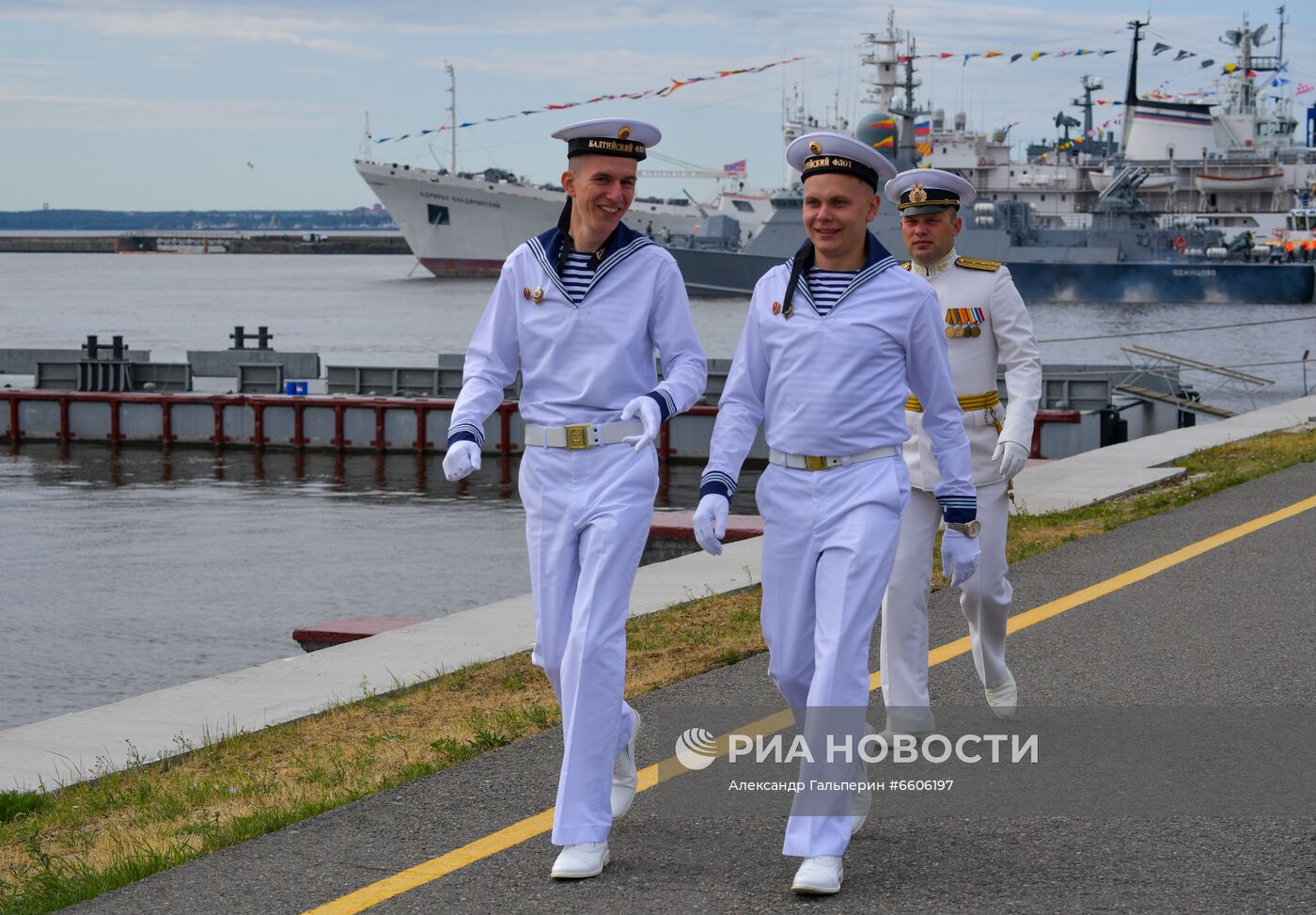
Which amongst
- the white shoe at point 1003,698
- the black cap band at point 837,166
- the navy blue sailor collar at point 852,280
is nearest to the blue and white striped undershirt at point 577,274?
the navy blue sailor collar at point 852,280

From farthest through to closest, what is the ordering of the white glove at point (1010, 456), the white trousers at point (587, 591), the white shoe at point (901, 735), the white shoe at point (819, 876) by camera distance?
the white glove at point (1010, 456) → the white shoe at point (901, 735) → the white trousers at point (587, 591) → the white shoe at point (819, 876)

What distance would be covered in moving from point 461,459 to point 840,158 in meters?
1.42

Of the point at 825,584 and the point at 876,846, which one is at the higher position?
the point at 825,584

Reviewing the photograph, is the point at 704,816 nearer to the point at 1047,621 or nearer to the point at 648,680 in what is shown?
the point at 648,680

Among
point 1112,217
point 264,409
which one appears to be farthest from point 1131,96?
point 264,409

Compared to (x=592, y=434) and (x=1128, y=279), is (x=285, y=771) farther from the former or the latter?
(x=1128, y=279)

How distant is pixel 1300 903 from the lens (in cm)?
466

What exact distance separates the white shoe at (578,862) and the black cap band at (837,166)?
2.05 meters

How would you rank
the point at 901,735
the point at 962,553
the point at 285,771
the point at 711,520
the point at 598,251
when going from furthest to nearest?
the point at 285,771
the point at 901,735
the point at 962,553
the point at 598,251
the point at 711,520

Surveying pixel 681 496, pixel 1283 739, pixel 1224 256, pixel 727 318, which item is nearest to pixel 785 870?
pixel 1283 739

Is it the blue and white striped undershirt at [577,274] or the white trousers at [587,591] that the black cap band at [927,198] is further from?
the white trousers at [587,591]

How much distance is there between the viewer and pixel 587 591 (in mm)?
5074

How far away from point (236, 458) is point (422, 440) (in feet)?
12.1

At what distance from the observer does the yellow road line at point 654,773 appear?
495cm
